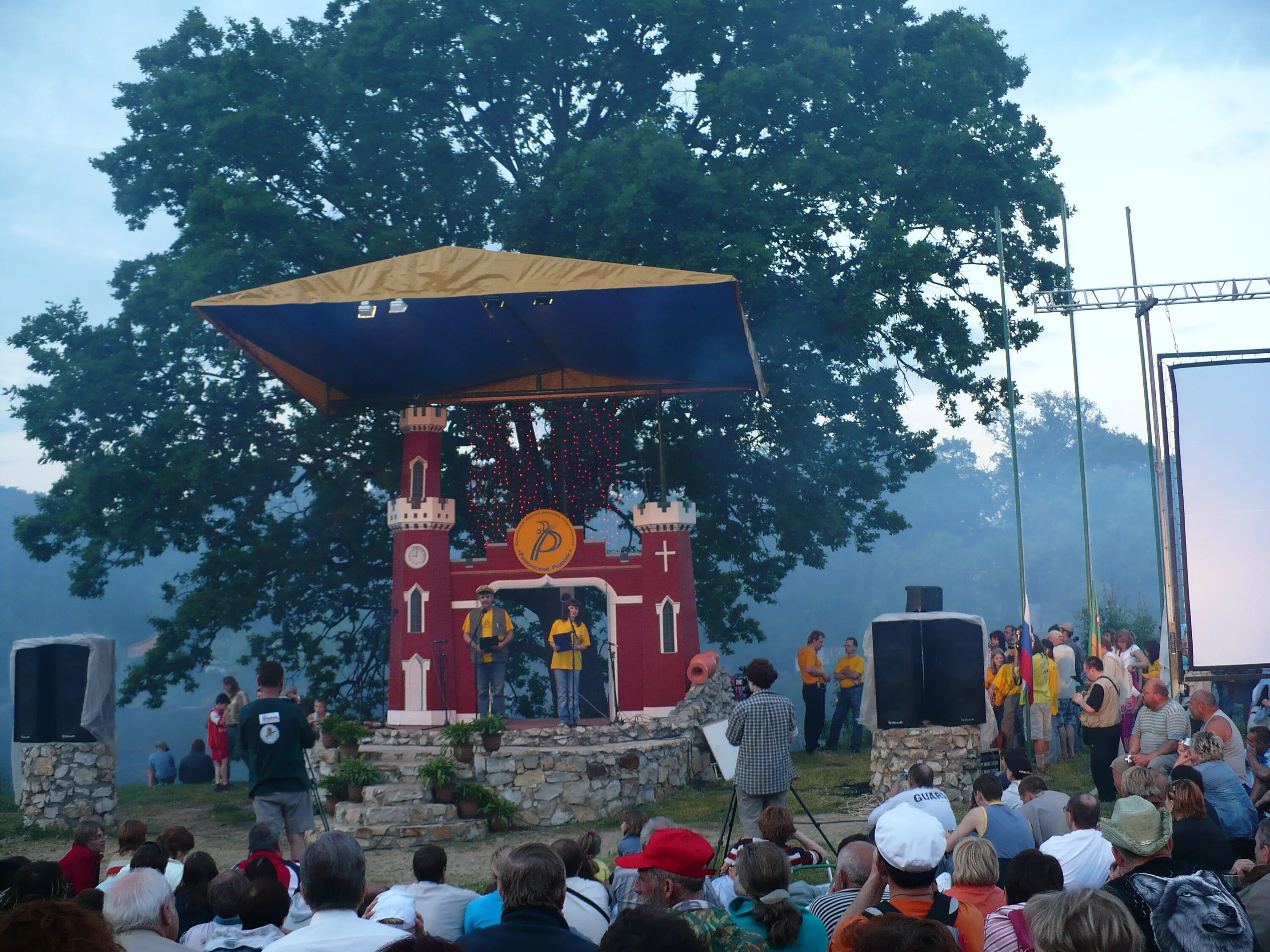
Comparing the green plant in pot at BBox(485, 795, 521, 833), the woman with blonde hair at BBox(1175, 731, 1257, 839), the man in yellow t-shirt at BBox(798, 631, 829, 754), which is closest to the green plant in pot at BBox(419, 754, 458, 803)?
the green plant in pot at BBox(485, 795, 521, 833)

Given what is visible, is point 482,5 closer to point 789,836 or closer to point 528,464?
point 528,464

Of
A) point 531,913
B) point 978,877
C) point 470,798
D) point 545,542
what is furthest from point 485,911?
Answer: point 545,542

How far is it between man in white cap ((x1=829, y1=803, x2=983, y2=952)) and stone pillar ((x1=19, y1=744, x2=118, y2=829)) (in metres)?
11.9

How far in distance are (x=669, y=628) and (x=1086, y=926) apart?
44.4 feet

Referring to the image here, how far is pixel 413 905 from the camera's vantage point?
5.16 m

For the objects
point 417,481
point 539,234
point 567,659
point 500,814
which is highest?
point 539,234

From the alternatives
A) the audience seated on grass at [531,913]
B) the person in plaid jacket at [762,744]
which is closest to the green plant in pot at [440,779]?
the person in plaid jacket at [762,744]

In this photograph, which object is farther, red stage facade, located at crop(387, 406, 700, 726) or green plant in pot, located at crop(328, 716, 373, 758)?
red stage facade, located at crop(387, 406, 700, 726)

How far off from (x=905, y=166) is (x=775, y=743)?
44.9 feet

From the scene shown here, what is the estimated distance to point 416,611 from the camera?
54.4ft

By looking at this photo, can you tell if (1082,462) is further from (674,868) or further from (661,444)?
(674,868)

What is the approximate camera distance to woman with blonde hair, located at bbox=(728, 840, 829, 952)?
4.35m

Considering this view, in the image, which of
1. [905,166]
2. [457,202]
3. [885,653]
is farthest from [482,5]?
[885,653]

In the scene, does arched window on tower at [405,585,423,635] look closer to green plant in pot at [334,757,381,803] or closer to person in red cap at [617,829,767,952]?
green plant in pot at [334,757,381,803]
